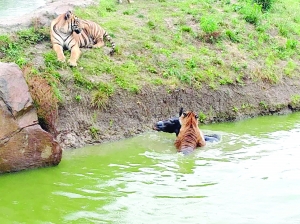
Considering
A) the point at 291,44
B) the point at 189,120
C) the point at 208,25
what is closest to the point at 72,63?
the point at 189,120

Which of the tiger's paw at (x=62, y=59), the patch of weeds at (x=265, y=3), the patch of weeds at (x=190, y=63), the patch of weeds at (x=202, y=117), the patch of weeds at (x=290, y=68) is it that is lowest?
the patch of weeds at (x=202, y=117)

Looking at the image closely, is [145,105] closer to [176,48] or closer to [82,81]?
[82,81]

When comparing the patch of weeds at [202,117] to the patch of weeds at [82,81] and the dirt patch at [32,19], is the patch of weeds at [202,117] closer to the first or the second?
the patch of weeds at [82,81]

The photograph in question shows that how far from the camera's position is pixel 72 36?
9531mm

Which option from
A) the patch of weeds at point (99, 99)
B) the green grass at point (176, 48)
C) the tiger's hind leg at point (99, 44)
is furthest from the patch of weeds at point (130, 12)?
the patch of weeds at point (99, 99)

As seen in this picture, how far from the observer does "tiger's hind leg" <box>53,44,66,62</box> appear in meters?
8.90

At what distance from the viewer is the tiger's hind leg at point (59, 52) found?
8898 millimetres

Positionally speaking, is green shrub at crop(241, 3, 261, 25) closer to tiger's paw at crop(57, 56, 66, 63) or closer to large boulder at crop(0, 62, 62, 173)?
tiger's paw at crop(57, 56, 66, 63)

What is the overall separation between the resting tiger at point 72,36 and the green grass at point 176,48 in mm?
171

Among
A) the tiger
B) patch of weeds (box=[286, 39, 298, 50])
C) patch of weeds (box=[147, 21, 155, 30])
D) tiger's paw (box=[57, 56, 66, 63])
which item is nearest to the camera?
the tiger

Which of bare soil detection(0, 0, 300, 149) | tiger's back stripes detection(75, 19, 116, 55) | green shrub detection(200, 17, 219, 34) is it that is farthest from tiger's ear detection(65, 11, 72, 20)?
green shrub detection(200, 17, 219, 34)

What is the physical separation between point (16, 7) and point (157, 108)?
818cm

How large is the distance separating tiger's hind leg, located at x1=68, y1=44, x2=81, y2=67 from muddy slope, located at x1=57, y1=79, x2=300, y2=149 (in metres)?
0.87

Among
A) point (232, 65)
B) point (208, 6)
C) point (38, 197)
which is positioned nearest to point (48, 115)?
point (38, 197)
